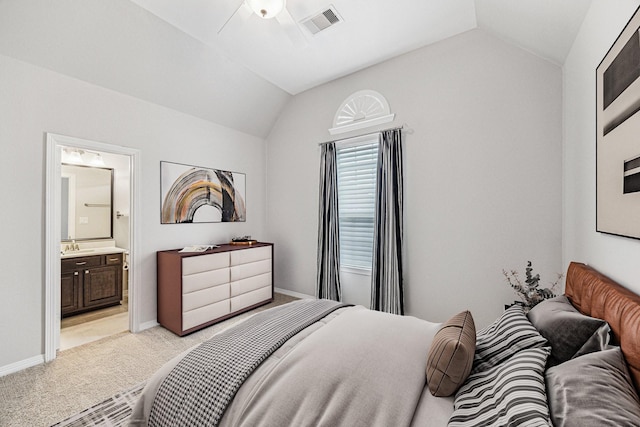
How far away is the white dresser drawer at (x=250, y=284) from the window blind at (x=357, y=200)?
3.65ft

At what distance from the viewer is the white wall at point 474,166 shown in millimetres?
2471

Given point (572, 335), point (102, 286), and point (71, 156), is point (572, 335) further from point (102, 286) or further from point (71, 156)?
point (71, 156)

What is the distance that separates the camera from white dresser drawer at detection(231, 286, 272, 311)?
11.4ft

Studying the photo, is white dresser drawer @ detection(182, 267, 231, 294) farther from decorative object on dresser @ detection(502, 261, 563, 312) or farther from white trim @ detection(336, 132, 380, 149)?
decorative object on dresser @ detection(502, 261, 563, 312)

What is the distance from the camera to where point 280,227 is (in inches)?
173

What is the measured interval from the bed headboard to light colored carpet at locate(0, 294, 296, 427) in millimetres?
2859

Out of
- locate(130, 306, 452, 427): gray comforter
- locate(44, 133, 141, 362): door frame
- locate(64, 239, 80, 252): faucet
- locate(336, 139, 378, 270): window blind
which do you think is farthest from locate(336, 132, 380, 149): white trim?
locate(64, 239, 80, 252): faucet

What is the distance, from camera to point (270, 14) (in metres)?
2.05

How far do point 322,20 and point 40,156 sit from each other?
278 cm

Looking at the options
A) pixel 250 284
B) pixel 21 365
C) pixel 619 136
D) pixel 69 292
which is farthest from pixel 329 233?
pixel 69 292

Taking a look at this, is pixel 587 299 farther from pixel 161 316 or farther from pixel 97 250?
pixel 97 250

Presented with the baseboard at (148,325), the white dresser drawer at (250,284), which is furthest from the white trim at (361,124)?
the baseboard at (148,325)

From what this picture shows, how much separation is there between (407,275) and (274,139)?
2.89 metres

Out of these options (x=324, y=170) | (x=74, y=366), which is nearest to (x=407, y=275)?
(x=324, y=170)
